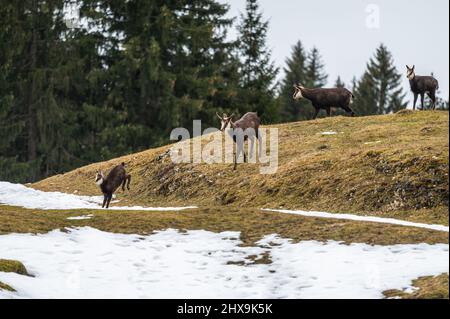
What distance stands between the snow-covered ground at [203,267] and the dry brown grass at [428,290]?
0.23 m

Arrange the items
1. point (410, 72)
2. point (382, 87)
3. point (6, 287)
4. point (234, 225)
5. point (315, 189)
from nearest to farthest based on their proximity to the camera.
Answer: point (6, 287) → point (234, 225) → point (315, 189) → point (410, 72) → point (382, 87)

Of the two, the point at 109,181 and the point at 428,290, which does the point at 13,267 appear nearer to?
the point at 428,290

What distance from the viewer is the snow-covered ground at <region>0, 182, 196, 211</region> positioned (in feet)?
74.6

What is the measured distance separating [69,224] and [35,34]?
40.1 metres

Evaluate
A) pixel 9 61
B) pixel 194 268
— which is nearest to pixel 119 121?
pixel 9 61

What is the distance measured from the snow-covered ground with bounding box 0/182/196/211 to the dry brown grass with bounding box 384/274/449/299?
12967mm

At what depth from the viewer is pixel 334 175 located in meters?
20.6

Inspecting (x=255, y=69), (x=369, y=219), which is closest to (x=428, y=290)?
(x=369, y=219)

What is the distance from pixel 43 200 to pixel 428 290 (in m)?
17.0

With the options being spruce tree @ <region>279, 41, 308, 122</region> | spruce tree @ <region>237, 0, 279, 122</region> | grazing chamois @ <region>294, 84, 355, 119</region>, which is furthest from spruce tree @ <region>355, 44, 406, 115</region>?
grazing chamois @ <region>294, 84, 355, 119</region>

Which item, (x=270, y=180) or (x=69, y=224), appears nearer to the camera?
(x=69, y=224)

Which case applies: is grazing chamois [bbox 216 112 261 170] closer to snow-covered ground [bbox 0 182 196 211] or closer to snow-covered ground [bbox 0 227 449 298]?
snow-covered ground [bbox 0 182 196 211]
